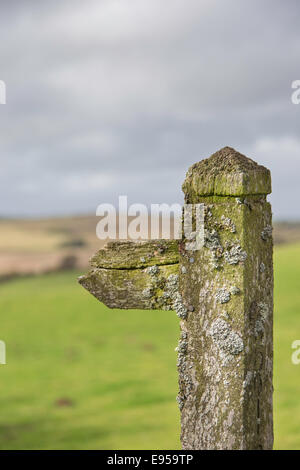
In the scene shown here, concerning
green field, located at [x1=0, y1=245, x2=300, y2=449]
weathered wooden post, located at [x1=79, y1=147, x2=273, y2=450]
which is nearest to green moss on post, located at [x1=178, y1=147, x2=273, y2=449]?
weathered wooden post, located at [x1=79, y1=147, x2=273, y2=450]

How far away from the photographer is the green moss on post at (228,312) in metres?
3.51

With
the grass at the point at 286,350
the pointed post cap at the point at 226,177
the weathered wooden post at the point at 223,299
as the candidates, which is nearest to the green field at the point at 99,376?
the grass at the point at 286,350

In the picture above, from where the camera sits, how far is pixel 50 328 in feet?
95.0

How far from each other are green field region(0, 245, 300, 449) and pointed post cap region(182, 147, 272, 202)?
12.5m

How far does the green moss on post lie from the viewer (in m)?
3.51

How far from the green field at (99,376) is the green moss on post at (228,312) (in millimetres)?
11825

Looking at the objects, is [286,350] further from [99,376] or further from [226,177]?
[226,177]

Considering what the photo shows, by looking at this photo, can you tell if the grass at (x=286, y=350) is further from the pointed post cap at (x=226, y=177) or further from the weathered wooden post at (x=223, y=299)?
the pointed post cap at (x=226, y=177)

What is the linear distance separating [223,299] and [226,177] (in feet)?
2.79

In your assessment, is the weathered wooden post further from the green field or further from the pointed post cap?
the green field

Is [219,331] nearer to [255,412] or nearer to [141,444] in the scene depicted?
[255,412]

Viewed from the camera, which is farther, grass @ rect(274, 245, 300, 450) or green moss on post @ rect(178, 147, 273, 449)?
Answer: grass @ rect(274, 245, 300, 450)

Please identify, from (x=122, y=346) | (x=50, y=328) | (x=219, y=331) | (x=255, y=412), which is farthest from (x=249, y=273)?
(x=50, y=328)
